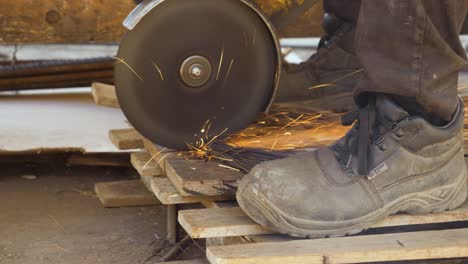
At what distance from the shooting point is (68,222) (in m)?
2.62

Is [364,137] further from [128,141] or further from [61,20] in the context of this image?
[61,20]

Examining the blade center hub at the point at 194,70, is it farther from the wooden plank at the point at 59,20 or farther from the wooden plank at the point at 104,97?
the wooden plank at the point at 59,20

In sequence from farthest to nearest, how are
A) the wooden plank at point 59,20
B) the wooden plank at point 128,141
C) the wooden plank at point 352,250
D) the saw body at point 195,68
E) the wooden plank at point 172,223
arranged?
the wooden plank at point 59,20 < the wooden plank at point 128,141 < the wooden plank at point 172,223 < the saw body at point 195,68 < the wooden plank at point 352,250

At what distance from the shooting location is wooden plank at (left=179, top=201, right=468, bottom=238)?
6.07 feet

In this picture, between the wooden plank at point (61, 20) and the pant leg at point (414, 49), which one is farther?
the wooden plank at point (61, 20)

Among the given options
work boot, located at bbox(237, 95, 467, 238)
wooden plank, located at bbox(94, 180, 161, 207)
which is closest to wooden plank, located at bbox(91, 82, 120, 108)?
wooden plank, located at bbox(94, 180, 161, 207)

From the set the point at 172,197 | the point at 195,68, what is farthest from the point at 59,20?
the point at 172,197

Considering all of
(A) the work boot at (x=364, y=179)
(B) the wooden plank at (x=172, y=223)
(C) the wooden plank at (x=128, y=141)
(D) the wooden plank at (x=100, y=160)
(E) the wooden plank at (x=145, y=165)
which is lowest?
(D) the wooden plank at (x=100, y=160)

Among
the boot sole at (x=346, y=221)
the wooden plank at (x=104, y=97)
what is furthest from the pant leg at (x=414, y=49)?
the wooden plank at (x=104, y=97)

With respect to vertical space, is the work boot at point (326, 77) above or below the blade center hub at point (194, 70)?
below

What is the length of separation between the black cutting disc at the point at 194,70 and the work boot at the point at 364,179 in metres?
0.51

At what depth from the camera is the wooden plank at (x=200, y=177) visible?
203 cm

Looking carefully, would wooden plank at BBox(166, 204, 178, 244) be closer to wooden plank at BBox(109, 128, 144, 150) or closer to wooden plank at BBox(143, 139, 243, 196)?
wooden plank at BBox(143, 139, 243, 196)

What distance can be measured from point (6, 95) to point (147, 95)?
8.36 ft
